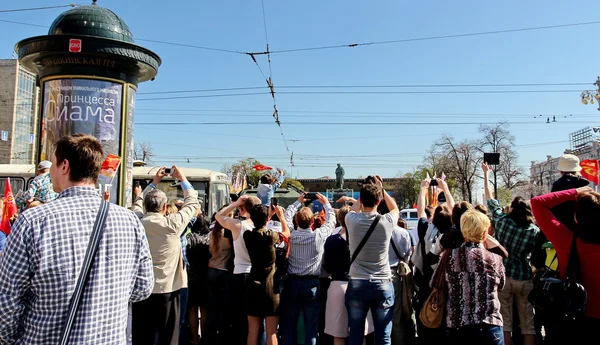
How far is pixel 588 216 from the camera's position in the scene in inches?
135

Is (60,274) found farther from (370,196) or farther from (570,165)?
(570,165)

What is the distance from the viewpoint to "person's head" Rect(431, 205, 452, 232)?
5797 mm

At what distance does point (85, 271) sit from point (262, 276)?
331 cm

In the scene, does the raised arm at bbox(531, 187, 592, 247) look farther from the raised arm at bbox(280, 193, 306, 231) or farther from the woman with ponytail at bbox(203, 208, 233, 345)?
the woman with ponytail at bbox(203, 208, 233, 345)

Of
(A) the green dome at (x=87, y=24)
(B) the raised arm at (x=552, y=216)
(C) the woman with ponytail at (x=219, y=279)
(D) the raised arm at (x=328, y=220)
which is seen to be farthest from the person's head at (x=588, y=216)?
(A) the green dome at (x=87, y=24)

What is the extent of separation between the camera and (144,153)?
58.5m

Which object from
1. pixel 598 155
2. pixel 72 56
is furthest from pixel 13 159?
pixel 598 155

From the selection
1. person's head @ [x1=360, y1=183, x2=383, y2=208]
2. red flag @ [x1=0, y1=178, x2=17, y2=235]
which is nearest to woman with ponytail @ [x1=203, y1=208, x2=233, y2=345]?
person's head @ [x1=360, y1=183, x2=383, y2=208]

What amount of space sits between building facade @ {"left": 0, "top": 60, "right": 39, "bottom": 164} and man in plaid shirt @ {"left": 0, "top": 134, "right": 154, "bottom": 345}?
5745cm

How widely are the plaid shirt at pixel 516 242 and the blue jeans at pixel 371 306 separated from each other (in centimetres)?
174

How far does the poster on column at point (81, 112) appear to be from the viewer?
9875 mm

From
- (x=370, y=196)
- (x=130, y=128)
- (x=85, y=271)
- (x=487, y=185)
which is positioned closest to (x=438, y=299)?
(x=370, y=196)

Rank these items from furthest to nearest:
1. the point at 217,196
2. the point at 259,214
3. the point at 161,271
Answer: the point at 217,196 → the point at 259,214 → the point at 161,271

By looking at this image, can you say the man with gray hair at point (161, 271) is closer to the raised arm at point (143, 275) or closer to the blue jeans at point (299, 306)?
the blue jeans at point (299, 306)
